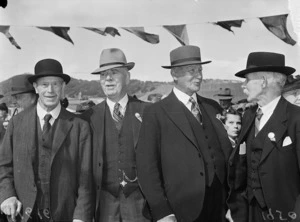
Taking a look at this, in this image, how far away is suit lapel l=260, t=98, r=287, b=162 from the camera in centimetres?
225

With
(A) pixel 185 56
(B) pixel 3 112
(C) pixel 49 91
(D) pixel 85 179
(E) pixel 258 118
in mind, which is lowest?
(D) pixel 85 179

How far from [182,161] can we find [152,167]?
197 millimetres

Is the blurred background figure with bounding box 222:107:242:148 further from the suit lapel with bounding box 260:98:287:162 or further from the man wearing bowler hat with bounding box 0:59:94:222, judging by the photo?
the man wearing bowler hat with bounding box 0:59:94:222

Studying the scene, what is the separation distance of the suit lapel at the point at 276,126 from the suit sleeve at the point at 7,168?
1.61 metres

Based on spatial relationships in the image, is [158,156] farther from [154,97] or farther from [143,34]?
[143,34]

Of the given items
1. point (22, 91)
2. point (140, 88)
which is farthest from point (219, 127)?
point (22, 91)

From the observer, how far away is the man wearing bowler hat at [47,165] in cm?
249

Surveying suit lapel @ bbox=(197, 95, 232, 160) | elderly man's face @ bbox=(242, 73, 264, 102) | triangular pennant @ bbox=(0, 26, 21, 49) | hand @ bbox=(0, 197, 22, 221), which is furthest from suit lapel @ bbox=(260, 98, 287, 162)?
triangular pennant @ bbox=(0, 26, 21, 49)

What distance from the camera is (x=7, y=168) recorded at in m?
2.54

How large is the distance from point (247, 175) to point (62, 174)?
3.99ft

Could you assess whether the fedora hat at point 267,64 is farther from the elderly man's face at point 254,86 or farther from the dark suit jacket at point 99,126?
the dark suit jacket at point 99,126

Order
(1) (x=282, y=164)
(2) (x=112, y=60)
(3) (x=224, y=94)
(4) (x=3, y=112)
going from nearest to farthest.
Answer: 1. (1) (x=282, y=164)
2. (2) (x=112, y=60)
3. (3) (x=224, y=94)
4. (4) (x=3, y=112)

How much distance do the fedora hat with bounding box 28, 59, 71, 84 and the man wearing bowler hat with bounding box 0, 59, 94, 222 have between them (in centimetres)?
5

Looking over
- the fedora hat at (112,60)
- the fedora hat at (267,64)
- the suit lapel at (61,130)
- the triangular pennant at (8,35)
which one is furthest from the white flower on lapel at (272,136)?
the triangular pennant at (8,35)
